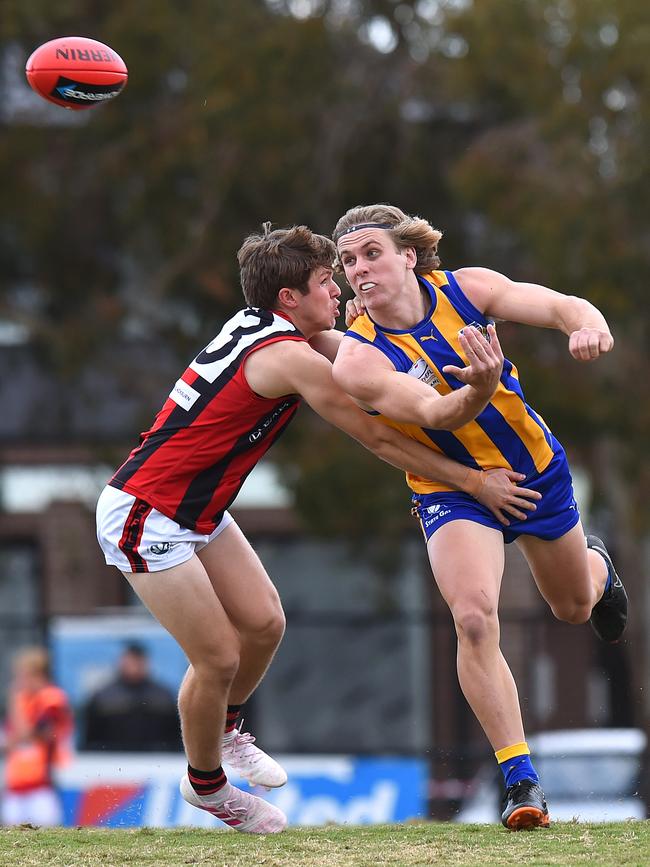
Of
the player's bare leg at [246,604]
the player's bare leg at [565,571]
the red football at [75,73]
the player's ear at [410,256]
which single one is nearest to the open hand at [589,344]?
the player's ear at [410,256]

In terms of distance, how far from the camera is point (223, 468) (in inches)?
237

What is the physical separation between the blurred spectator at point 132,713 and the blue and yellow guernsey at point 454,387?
7.29 metres

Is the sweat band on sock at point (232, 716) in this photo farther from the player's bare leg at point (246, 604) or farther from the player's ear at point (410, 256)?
the player's ear at point (410, 256)

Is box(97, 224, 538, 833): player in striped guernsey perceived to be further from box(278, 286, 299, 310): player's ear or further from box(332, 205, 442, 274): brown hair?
box(332, 205, 442, 274): brown hair

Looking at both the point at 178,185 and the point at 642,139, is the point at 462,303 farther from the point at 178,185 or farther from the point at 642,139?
the point at 178,185

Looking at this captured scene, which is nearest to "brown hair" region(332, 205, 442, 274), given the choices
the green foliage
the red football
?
the red football

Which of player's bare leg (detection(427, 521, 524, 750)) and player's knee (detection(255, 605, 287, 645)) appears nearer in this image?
player's bare leg (detection(427, 521, 524, 750))

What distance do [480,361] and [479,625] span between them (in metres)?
1.05

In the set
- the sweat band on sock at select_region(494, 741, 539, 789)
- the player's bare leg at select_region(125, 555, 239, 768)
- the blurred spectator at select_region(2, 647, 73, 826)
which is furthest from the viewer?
the blurred spectator at select_region(2, 647, 73, 826)

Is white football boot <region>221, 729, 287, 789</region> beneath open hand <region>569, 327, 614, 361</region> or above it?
beneath

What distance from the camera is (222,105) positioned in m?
15.0

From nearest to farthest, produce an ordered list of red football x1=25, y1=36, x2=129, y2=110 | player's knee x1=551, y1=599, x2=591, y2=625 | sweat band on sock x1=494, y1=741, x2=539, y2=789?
sweat band on sock x1=494, y1=741, x2=539, y2=789 < player's knee x1=551, y1=599, x2=591, y2=625 < red football x1=25, y1=36, x2=129, y2=110

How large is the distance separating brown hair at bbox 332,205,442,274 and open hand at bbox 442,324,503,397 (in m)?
0.72

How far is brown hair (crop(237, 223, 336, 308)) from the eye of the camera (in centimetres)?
605
